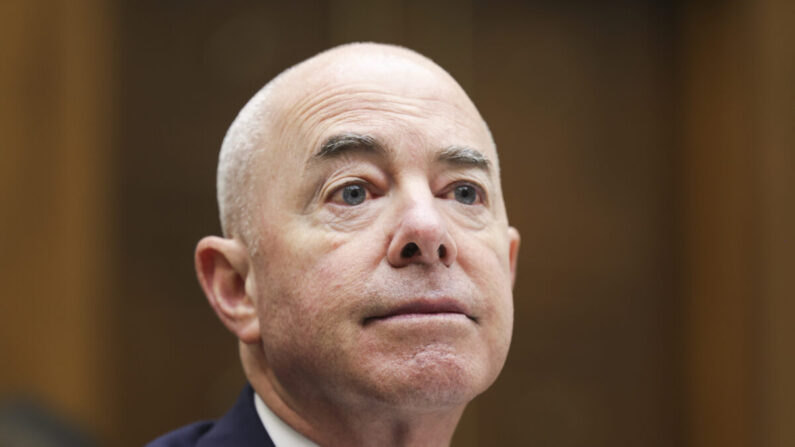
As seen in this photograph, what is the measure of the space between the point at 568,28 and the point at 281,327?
3747mm

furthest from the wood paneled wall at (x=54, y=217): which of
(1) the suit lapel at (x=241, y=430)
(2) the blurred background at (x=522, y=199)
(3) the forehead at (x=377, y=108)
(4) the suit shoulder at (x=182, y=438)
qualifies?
(3) the forehead at (x=377, y=108)

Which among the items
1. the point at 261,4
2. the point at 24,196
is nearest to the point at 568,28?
the point at 261,4

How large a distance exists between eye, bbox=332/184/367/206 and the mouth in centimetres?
24

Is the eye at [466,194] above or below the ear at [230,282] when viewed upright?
above

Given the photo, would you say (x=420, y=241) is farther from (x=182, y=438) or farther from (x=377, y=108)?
(x=182, y=438)

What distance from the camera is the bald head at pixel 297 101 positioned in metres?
2.02

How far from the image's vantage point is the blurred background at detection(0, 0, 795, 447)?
4.48 meters

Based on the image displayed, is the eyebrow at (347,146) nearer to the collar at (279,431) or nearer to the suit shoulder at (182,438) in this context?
the collar at (279,431)

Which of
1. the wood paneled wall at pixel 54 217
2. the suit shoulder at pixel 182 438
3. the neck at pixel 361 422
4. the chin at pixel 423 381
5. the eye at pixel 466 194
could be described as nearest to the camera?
the chin at pixel 423 381

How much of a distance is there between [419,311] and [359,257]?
0.15 m

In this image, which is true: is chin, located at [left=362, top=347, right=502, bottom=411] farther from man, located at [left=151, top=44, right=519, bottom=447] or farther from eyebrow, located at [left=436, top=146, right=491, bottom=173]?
eyebrow, located at [left=436, top=146, right=491, bottom=173]

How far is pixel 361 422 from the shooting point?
75.0 inches

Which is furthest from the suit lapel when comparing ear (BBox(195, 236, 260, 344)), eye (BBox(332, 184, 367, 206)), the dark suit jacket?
eye (BBox(332, 184, 367, 206))

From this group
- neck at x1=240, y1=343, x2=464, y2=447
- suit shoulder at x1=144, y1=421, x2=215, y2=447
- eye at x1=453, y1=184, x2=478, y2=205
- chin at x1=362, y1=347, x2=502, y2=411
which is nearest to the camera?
chin at x1=362, y1=347, x2=502, y2=411
